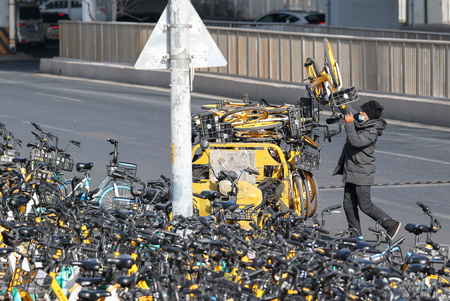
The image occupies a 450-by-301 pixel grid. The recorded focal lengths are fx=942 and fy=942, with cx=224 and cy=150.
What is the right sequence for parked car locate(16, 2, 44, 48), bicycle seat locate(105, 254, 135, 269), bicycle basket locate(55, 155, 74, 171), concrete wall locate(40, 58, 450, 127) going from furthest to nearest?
parked car locate(16, 2, 44, 48) → concrete wall locate(40, 58, 450, 127) → bicycle basket locate(55, 155, 74, 171) → bicycle seat locate(105, 254, 135, 269)

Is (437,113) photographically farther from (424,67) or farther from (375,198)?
(375,198)

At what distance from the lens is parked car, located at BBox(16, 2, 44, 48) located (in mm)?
40094

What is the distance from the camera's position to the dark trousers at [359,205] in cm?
998

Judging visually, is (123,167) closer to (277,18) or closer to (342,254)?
(342,254)

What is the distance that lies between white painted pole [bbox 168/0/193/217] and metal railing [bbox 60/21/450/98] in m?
12.5

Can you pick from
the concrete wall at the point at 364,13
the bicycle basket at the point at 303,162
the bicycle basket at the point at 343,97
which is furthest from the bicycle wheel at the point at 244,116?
the concrete wall at the point at 364,13

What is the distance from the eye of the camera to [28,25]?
40.3 m

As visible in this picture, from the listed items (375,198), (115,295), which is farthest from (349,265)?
(375,198)

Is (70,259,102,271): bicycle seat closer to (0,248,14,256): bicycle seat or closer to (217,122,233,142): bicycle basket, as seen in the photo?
(0,248,14,256): bicycle seat

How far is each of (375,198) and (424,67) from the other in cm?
844

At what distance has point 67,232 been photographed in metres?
7.32

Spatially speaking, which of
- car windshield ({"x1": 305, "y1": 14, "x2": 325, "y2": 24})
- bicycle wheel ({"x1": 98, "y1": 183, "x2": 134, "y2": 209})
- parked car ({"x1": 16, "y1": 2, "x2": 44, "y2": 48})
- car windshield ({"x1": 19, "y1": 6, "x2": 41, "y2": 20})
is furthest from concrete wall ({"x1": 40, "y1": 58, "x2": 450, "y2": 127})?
car windshield ({"x1": 305, "y1": 14, "x2": 325, "y2": 24})

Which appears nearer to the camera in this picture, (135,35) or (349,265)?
(349,265)

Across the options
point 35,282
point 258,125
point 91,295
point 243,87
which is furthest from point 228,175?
point 243,87
